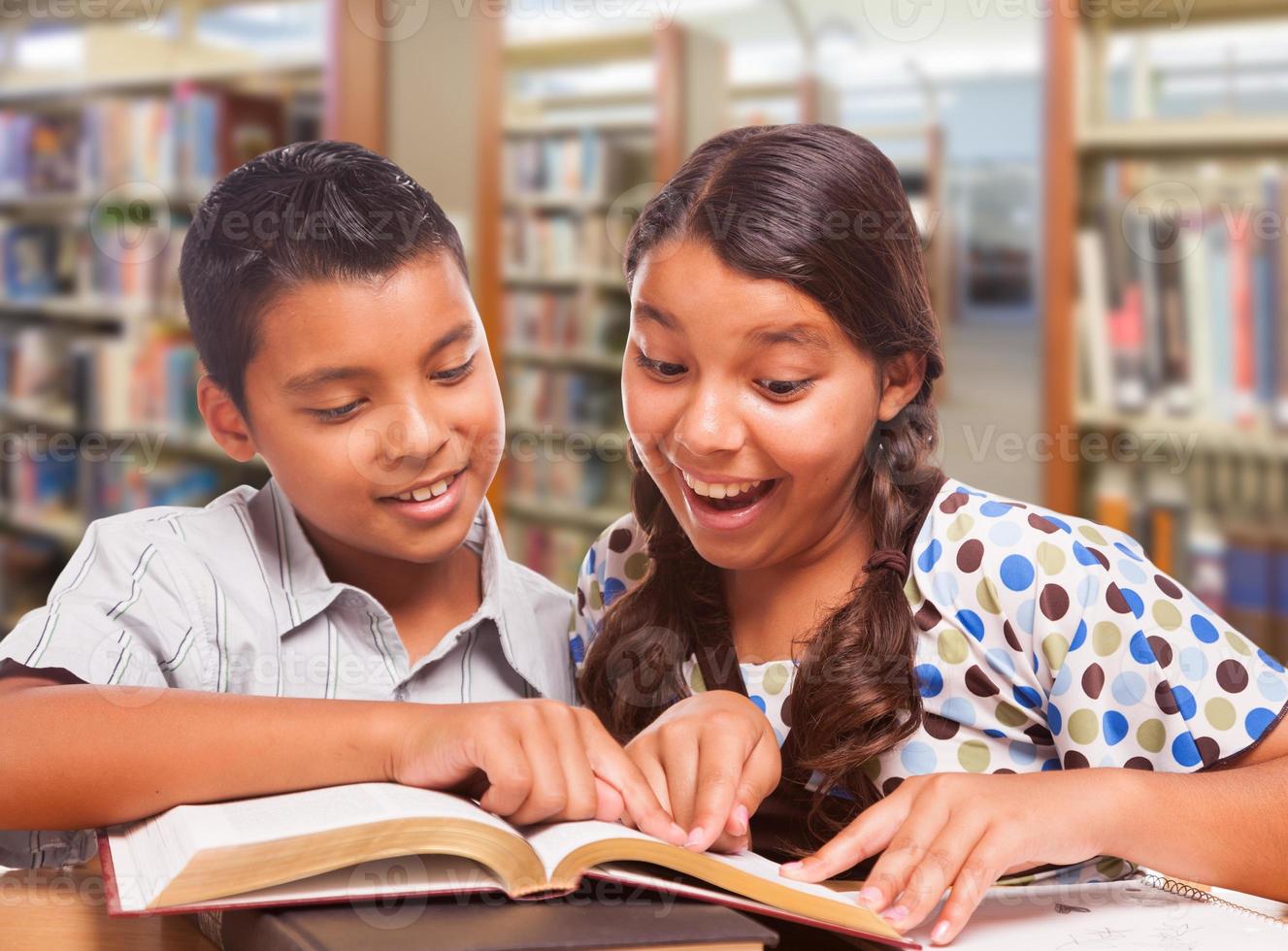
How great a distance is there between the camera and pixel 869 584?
2.74 feet

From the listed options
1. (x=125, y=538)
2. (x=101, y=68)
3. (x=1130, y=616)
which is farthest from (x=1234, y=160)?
(x=101, y=68)

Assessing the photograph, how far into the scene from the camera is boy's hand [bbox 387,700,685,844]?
2.10ft

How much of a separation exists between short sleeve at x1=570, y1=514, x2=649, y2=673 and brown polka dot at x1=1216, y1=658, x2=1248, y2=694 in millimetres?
394

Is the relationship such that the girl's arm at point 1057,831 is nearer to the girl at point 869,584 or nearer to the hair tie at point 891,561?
the girl at point 869,584

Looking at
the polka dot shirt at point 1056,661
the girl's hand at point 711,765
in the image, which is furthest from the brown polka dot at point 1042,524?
the girl's hand at point 711,765

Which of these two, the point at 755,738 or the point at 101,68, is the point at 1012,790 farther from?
the point at 101,68

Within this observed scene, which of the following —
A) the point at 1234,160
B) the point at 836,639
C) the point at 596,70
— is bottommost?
the point at 836,639

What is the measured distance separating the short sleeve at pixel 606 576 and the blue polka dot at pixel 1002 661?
27cm

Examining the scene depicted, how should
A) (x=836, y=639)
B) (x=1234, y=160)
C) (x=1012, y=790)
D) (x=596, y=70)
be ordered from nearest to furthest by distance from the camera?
1. (x=1012, y=790)
2. (x=836, y=639)
3. (x=1234, y=160)
4. (x=596, y=70)

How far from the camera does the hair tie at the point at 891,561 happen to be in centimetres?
83

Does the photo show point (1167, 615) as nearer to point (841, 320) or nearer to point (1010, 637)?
point (1010, 637)

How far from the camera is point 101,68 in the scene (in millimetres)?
3127

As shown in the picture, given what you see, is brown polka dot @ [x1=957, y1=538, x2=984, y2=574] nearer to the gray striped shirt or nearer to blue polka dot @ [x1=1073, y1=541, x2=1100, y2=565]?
blue polka dot @ [x1=1073, y1=541, x2=1100, y2=565]

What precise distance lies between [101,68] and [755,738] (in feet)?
9.82
